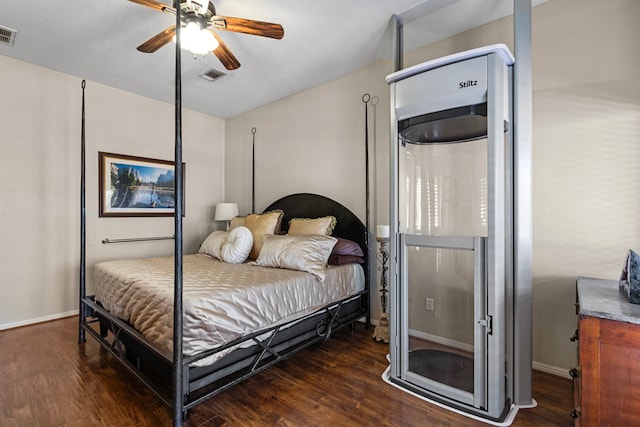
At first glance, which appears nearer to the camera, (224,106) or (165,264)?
(165,264)

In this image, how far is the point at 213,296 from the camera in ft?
6.16

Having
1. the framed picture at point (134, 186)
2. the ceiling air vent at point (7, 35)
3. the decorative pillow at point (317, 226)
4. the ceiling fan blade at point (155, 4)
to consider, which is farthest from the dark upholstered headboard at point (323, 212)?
the ceiling air vent at point (7, 35)

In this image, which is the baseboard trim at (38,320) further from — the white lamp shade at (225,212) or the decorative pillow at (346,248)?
the decorative pillow at (346,248)

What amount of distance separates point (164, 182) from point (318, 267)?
286 cm

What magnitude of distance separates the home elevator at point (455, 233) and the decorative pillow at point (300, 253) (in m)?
0.75

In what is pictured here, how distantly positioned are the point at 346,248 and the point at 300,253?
0.51 metres

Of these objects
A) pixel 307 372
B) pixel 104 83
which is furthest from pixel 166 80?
pixel 307 372

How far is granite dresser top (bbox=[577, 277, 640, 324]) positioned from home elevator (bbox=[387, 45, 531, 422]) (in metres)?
0.38

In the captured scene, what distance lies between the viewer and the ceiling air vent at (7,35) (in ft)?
8.67

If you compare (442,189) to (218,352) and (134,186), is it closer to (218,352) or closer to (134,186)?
(218,352)

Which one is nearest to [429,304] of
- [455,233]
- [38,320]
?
[455,233]

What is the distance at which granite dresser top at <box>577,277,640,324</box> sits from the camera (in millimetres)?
1231

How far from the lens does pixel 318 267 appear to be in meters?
2.65

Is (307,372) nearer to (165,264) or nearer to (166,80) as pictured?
(165,264)
